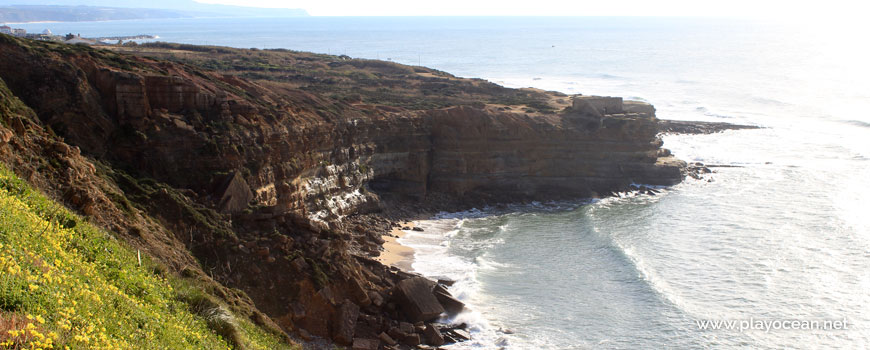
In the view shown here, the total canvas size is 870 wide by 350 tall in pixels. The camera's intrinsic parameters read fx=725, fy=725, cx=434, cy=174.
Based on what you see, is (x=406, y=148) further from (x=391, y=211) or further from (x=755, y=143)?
(x=755, y=143)

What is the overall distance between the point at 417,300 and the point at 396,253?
9.01 m

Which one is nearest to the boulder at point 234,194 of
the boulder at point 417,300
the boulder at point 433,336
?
the boulder at point 417,300

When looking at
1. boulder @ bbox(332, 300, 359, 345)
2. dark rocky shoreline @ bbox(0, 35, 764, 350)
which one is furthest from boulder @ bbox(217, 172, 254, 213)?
boulder @ bbox(332, 300, 359, 345)

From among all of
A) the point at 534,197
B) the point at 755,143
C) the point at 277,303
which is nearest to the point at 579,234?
the point at 534,197

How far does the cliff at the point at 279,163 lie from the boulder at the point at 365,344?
24cm

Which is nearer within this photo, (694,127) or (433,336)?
(433,336)

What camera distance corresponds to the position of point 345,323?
74.5ft

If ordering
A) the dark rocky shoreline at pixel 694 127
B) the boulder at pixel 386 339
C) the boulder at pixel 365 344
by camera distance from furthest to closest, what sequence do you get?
the dark rocky shoreline at pixel 694 127 → the boulder at pixel 386 339 → the boulder at pixel 365 344

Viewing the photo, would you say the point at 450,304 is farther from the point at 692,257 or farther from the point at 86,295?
the point at 86,295

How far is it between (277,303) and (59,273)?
422 inches

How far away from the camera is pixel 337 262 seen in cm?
2462

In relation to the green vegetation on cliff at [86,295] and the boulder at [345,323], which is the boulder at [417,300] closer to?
the boulder at [345,323]

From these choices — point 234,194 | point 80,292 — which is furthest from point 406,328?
point 80,292

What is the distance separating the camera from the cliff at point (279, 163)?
22.6 m
